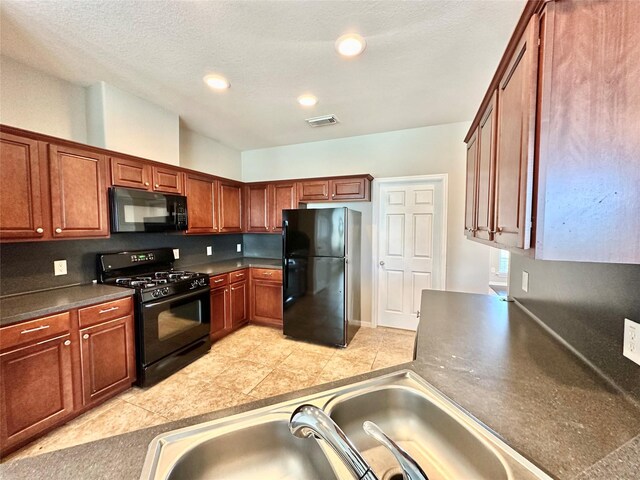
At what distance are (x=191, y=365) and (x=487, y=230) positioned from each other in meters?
2.95

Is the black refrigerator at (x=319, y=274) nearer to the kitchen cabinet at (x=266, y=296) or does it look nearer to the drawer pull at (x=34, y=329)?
the kitchen cabinet at (x=266, y=296)

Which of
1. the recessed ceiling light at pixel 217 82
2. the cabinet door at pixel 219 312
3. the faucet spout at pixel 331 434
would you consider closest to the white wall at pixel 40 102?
the recessed ceiling light at pixel 217 82

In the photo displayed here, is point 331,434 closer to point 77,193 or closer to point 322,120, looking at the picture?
point 77,193

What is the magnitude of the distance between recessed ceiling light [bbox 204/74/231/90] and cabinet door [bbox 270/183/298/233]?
157 centimetres

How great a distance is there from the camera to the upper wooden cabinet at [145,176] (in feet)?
7.58

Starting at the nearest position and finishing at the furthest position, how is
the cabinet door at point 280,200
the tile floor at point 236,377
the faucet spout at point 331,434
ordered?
the faucet spout at point 331,434 < the tile floor at point 236,377 < the cabinet door at point 280,200

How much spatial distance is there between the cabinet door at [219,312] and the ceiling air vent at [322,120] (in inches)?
94.4

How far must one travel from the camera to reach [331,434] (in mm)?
556

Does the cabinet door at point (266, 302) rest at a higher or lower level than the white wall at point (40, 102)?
lower

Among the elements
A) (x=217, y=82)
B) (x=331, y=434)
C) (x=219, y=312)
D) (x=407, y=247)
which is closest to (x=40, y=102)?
(x=217, y=82)

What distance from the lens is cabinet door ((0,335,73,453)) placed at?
1.54m

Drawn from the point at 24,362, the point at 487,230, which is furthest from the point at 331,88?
the point at 24,362

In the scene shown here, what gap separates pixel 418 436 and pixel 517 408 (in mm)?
335

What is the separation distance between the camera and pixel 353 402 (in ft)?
2.93
